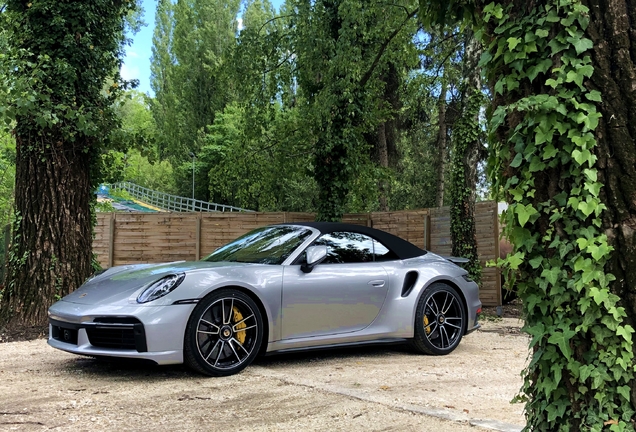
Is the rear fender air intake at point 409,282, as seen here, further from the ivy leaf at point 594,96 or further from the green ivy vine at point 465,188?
the green ivy vine at point 465,188

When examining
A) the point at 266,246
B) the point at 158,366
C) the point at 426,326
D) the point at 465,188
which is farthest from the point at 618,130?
the point at 465,188

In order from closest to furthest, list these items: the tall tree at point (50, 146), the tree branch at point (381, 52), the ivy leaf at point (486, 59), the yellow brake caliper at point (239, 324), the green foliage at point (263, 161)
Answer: the ivy leaf at point (486, 59) → the yellow brake caliper at point (239, 324) → the tall tree at point (50, 146) → the tree branch at point (381, 52) → the green foliage at point (263, 161)

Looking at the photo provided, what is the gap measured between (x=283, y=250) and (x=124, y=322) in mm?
1668

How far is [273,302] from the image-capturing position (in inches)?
189

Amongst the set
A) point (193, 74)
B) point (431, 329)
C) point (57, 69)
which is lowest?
point (431, 329)

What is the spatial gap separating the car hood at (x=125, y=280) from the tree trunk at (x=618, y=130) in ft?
11.3

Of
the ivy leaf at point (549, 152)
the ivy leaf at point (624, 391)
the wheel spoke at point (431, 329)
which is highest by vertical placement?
the ivy leaf at point (549, 152)

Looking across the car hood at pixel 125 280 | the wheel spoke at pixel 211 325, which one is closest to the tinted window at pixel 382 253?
the car hood at pixel 125 280

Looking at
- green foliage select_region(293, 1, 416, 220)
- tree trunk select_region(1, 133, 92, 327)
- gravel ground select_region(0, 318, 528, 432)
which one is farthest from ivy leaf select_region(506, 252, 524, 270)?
green foliage select_region(293, 1, 416, 220)

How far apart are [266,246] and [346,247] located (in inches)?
32.3

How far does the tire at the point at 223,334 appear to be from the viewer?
4.41 meters

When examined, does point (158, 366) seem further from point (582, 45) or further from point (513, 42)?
point (582, 45)

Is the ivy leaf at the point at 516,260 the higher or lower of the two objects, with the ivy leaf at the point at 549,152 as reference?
lower

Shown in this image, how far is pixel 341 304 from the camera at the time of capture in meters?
5.20
